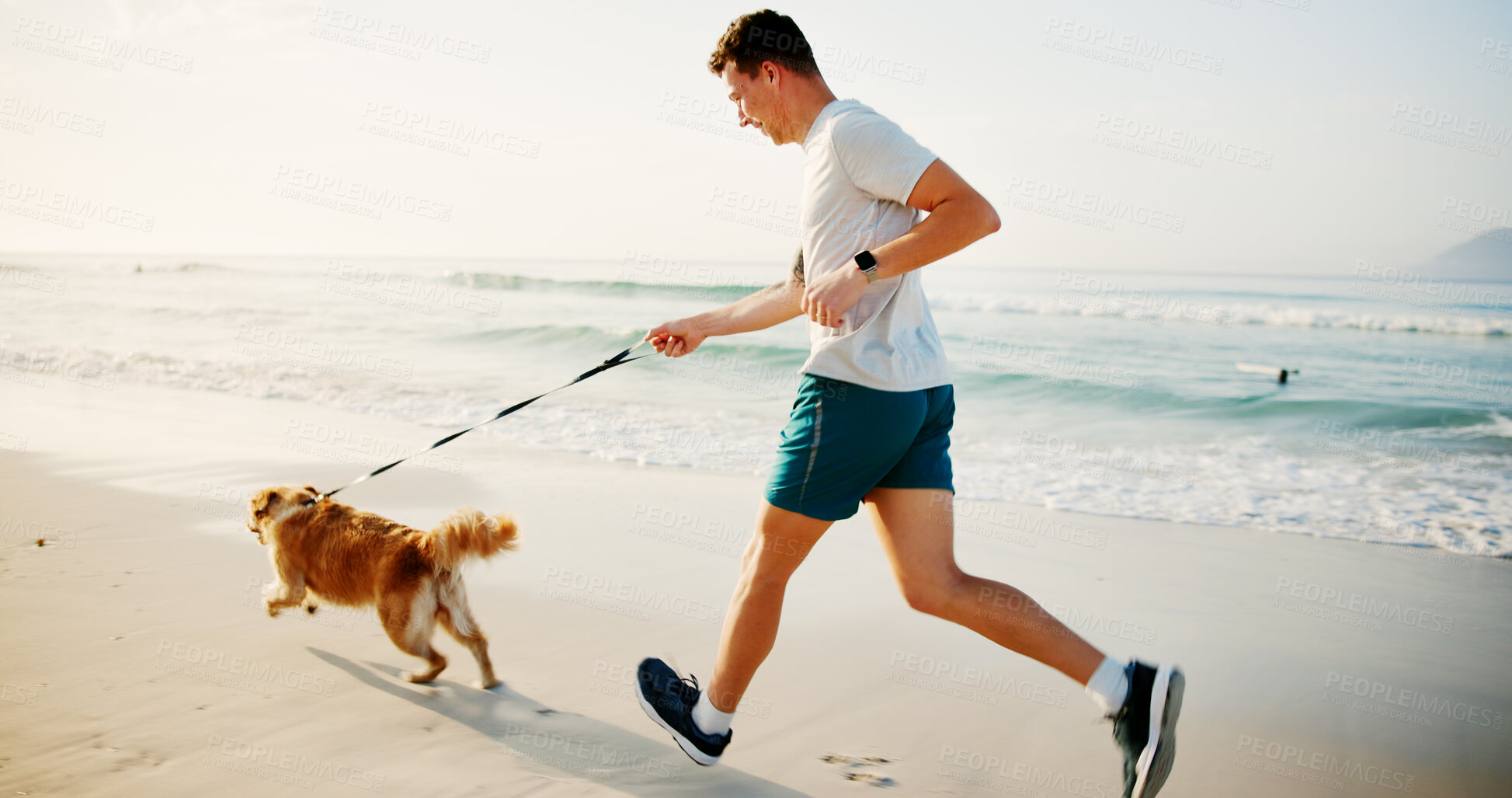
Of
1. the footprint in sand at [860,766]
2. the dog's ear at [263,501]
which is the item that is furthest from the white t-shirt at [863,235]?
the dog's ear at [263,501]

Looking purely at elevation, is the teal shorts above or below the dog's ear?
above

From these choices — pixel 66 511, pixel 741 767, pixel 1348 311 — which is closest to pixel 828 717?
pixel 741 767

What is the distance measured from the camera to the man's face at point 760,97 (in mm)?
2223

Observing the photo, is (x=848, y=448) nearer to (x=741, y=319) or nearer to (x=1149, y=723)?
(x=741, y=319)

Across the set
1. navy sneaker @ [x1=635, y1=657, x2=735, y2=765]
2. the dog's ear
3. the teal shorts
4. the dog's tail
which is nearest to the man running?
the teal shorts

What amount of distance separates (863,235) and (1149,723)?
1451 millimetres

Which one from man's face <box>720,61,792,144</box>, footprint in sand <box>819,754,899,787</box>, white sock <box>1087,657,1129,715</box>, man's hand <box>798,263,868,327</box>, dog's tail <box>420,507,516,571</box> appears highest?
man's face <box>720,61,792,144</box>

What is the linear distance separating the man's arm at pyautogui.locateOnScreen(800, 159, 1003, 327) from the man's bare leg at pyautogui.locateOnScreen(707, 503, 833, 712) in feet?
1.89

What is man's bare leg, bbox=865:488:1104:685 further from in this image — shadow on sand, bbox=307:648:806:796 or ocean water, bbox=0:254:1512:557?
ocean water, bbox=0:254:1512:557

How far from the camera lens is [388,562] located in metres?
3.00

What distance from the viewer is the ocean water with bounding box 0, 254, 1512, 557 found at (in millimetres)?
6668

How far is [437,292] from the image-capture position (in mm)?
24844

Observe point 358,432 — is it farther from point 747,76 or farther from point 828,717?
point 747,76

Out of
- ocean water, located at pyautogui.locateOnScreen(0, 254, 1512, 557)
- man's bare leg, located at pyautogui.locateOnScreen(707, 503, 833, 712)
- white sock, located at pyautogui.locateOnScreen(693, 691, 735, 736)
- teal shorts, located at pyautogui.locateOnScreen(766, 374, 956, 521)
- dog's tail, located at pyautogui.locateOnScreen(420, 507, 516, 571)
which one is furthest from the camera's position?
ocean water, located at pyautogui.locateOnScreen(0, 254, 1512, 557)
